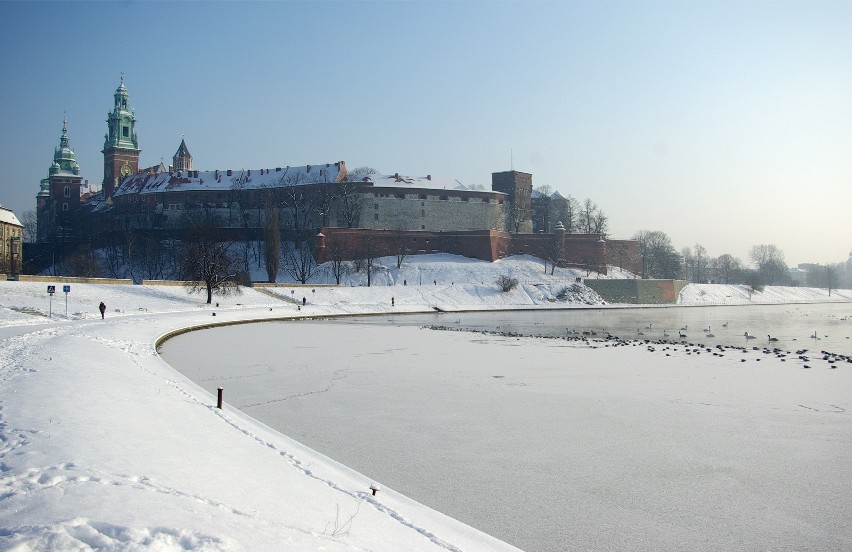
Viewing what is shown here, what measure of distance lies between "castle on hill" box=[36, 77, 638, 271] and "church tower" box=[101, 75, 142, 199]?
0.51 meters

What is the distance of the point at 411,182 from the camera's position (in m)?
86.1

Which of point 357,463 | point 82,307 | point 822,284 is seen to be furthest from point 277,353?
point 822,284

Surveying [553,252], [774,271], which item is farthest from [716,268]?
[553,252]

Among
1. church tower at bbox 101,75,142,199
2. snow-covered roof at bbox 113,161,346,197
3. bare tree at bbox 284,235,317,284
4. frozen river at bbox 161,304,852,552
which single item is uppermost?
church tower at bbox 101,75,142,199

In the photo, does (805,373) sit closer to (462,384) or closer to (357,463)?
(462,384)

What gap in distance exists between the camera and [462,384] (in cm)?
1488

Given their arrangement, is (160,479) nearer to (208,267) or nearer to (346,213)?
(208,267)

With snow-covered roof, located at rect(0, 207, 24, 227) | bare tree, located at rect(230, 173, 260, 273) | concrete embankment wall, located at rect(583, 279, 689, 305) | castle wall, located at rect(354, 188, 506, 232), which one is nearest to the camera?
snow-covered roof, located at rect(0, 207, 24, 227)

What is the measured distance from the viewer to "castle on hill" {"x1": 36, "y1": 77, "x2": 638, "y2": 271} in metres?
76.5

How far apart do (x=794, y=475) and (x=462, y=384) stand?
7.81m

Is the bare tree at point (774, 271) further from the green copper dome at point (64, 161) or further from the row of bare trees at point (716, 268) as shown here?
the green copper dome at point (64, 161)

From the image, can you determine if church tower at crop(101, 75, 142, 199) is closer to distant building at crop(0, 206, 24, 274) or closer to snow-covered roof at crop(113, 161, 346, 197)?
snow-covered roof at crop(113, 161, 346, 197)

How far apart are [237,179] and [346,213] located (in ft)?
56.7

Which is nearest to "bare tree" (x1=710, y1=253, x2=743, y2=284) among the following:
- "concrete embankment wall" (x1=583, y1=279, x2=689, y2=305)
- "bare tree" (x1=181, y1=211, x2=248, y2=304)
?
"concrete embankment wall" (x1=583, y1=279, x2=689, y2=305)
